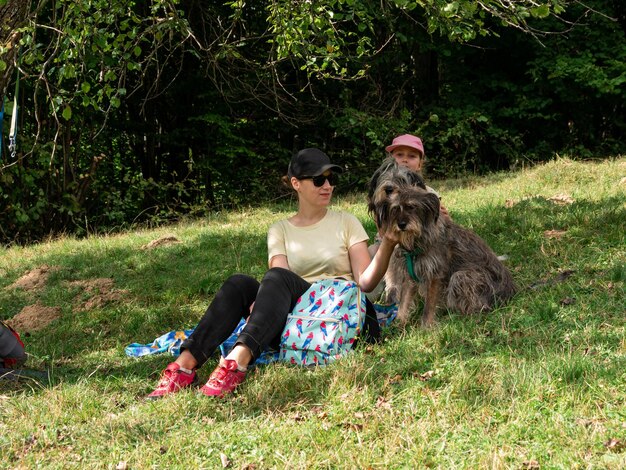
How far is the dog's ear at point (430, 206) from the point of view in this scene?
179 inches

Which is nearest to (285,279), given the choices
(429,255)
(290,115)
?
(429,255)

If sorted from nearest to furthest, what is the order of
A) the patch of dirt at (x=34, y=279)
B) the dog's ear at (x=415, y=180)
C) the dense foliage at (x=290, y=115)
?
the dog's ear at (x=415, y=180) → the patch of dirt at (x=34, y=279) → the dense foliage at (x=290, y=115)

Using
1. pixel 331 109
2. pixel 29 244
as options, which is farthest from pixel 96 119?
pixel 331 109

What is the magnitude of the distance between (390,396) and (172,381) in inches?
53.3

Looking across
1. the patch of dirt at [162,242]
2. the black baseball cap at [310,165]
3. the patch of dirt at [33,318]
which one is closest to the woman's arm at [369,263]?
the black baseball cap at [310,165]

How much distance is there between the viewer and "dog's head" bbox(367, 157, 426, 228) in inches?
178

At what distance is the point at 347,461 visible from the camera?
10.4 ft

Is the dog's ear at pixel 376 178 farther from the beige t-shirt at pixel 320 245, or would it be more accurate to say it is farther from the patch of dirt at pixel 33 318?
the patch of dirt at pixel 33 318

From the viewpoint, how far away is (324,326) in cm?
447

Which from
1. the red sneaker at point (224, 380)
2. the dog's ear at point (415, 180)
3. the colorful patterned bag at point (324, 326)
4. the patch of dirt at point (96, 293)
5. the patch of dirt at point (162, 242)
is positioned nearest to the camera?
the red sneaker at point (224, 380)

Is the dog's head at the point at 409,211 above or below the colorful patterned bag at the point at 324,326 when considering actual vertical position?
above

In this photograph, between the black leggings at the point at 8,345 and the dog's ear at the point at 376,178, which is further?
the black leggings at the point at 8,345

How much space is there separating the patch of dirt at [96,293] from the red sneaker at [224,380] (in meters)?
3.04

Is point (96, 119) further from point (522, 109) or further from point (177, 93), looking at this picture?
point (522, 109)
